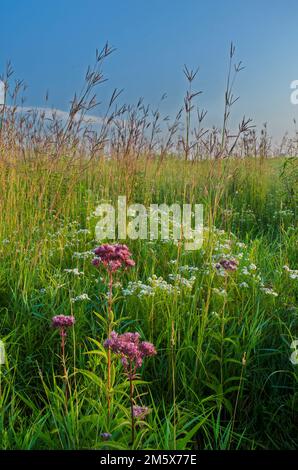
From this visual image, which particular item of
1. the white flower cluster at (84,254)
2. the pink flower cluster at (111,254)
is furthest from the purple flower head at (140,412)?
the white flower cluster at (84,254)

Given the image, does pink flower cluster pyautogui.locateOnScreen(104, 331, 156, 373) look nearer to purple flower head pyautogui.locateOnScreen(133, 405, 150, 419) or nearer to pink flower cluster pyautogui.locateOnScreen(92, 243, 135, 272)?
purple flower head pyautogui.locateOnScreen(133, 405, 150, 419)

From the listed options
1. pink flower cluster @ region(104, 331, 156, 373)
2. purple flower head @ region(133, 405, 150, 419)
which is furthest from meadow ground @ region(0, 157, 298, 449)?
pink flower cluster @ region(104, 331, 156, 373)

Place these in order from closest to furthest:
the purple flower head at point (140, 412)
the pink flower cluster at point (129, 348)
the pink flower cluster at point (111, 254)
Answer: the pink flower cluster at point (129, 348) < the purple flower head at point (140, 412) < the pink flower cluster at point (111, 254)

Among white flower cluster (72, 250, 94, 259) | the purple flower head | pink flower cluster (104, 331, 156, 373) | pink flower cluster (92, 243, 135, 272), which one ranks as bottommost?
the purple flower head

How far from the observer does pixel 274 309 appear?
312 centimetres

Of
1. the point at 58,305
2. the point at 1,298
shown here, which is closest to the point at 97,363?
the point at 58,305

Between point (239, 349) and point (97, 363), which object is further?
point (239, 349)

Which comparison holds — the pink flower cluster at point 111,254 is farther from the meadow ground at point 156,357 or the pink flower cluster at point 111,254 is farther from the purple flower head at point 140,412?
the purple flower head at point 140,412

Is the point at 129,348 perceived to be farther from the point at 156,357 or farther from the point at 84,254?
the point at 84,254

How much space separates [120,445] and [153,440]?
289 mm

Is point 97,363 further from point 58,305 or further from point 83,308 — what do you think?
point 58,305

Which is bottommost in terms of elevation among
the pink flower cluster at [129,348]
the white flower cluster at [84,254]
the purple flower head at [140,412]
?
the purple flower head at [140,412]

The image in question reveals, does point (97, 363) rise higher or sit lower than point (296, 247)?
lower
